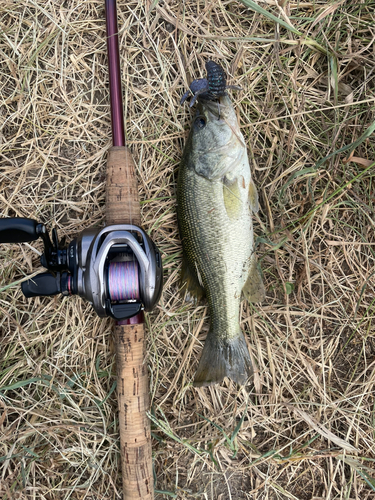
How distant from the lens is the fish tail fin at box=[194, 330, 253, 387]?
71.2 inches

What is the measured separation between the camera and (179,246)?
77.1 inches

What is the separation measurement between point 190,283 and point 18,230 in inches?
35.1

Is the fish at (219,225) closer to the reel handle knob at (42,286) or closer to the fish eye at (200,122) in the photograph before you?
the fish eye at (200,122)

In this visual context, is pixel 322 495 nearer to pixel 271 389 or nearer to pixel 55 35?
pixel 271 389

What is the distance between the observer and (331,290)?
1.97 m

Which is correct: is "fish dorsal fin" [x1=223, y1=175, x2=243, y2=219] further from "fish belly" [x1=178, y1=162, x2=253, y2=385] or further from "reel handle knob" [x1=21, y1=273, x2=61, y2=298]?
"reel handle knob" [x1=21, y1=273, x2=61, y2=298]

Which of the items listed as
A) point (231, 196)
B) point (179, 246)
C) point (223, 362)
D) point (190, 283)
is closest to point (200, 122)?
point (231, 196)

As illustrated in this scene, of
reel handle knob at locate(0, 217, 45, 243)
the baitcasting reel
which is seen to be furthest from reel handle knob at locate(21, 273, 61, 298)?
reel handle knob at locate(0, 217, 45, 243)

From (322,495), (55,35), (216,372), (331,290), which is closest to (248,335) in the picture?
(216,372)

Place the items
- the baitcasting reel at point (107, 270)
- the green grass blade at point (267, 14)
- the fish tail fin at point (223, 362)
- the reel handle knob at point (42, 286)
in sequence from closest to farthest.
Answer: the baitcasting reel at point (107, 270), the reel handle knob at point (42, 286), the green grass blade at point (267, 14), the fish tail fin at point (223, 362)

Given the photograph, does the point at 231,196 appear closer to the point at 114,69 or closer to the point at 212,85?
the point at 212,85

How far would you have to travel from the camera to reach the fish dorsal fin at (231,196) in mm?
1690

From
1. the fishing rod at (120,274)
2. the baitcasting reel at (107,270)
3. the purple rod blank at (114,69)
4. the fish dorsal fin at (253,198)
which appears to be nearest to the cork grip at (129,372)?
the fishing rod at (120,274)

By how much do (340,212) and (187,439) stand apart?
155 cm
